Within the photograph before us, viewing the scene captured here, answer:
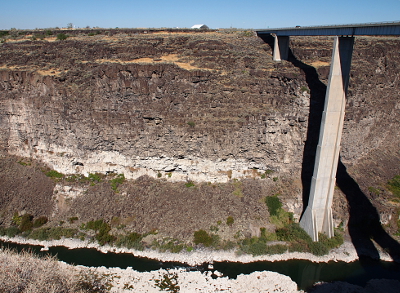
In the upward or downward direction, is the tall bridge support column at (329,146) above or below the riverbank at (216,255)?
above

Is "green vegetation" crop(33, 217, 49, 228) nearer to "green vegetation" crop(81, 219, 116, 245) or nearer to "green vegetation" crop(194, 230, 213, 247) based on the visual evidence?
"green vegetation" crop(81, 219, 116, 245)

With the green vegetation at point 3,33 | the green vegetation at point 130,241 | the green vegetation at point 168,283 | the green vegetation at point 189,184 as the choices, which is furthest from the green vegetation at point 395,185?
the green vegetation at point 3,33

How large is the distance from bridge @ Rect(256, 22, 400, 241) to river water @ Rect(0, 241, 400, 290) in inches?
97.2

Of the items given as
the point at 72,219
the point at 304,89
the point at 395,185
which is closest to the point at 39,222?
the point at 72,219

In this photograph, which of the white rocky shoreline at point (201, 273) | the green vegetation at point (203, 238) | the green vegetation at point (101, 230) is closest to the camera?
the white rocky shoreline at point (201, 273)

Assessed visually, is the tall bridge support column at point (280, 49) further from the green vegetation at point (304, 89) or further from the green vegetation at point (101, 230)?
the green vegetation at point (101, 230)

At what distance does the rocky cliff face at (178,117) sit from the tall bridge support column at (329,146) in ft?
8.03

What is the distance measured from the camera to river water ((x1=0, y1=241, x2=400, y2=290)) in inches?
808

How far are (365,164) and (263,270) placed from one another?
1494 centimetres

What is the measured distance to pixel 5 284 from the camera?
15.4m

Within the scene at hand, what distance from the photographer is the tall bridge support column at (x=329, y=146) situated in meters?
19.2

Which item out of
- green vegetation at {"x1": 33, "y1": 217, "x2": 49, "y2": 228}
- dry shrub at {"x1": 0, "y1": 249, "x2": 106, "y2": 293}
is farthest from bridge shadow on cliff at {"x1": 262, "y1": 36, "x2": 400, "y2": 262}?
green vegetation at {"x1": 33, "y1": 217, "x2": 49, "y2": 228}

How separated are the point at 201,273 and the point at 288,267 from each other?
6.27 m

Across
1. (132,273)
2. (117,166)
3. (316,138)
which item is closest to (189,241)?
(132,273)
